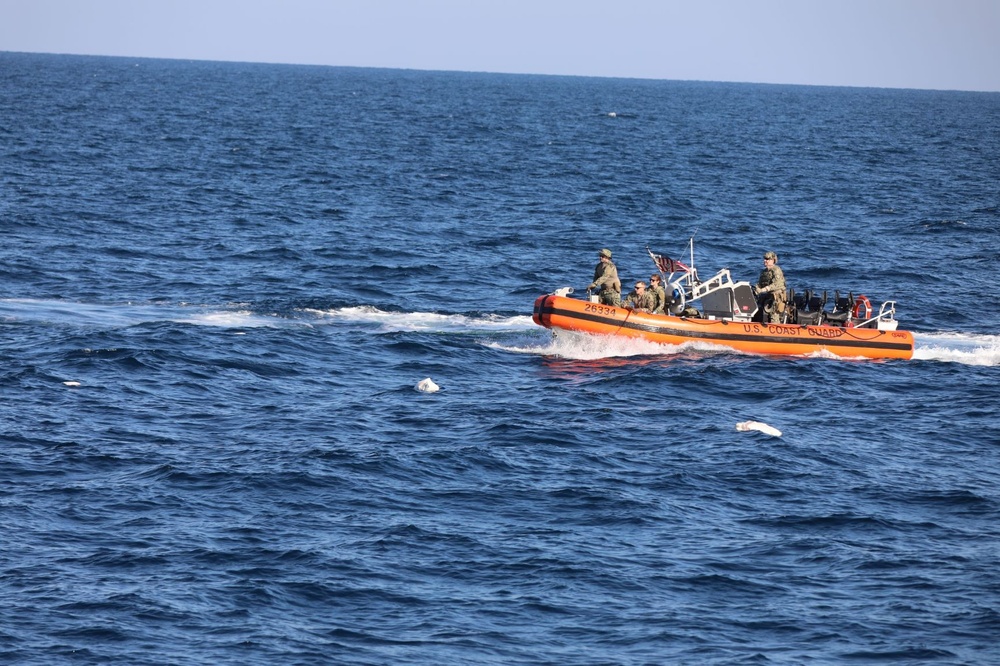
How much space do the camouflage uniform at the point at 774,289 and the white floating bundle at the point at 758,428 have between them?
6.19 m

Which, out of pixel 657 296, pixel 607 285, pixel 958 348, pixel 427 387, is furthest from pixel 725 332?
pixel 427 387

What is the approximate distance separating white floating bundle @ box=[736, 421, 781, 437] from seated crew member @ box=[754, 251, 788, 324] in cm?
620

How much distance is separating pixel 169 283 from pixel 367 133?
186 ft

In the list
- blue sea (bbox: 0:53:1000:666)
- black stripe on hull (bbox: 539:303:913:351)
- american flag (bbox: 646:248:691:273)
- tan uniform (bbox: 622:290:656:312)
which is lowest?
blue sea (bbox: 0:53:1000:666)

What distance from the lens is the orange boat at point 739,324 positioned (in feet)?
94.0

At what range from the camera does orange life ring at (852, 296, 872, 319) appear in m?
30.0

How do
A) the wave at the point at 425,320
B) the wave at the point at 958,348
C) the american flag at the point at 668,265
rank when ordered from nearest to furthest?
the wave at the point at 958,348 → the american flag at the point at 668,265 → the wave at the point at 425,320

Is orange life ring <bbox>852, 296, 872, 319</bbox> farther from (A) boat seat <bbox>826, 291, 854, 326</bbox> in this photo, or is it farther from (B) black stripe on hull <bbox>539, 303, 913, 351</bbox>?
(B) black stripe on hull <bbox>539, 303, 913, 351</bbox>

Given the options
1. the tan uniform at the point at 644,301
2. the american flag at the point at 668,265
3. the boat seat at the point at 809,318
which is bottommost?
the boat seat at the point at 809,318

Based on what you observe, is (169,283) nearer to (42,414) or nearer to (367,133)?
(42,414)

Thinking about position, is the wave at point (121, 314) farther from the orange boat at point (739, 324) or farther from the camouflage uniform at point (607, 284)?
the camouflage uniform at point (607, 284)

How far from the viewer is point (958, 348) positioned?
3073 cm

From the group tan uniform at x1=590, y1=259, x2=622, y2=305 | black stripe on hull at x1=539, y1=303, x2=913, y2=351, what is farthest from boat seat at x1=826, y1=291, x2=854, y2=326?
tan uniform at x1=590, y1=259, x2=622, y2=305

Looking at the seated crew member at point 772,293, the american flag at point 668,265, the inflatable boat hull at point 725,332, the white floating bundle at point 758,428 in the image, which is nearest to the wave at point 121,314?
the inflatable boat hull at point 725,332
